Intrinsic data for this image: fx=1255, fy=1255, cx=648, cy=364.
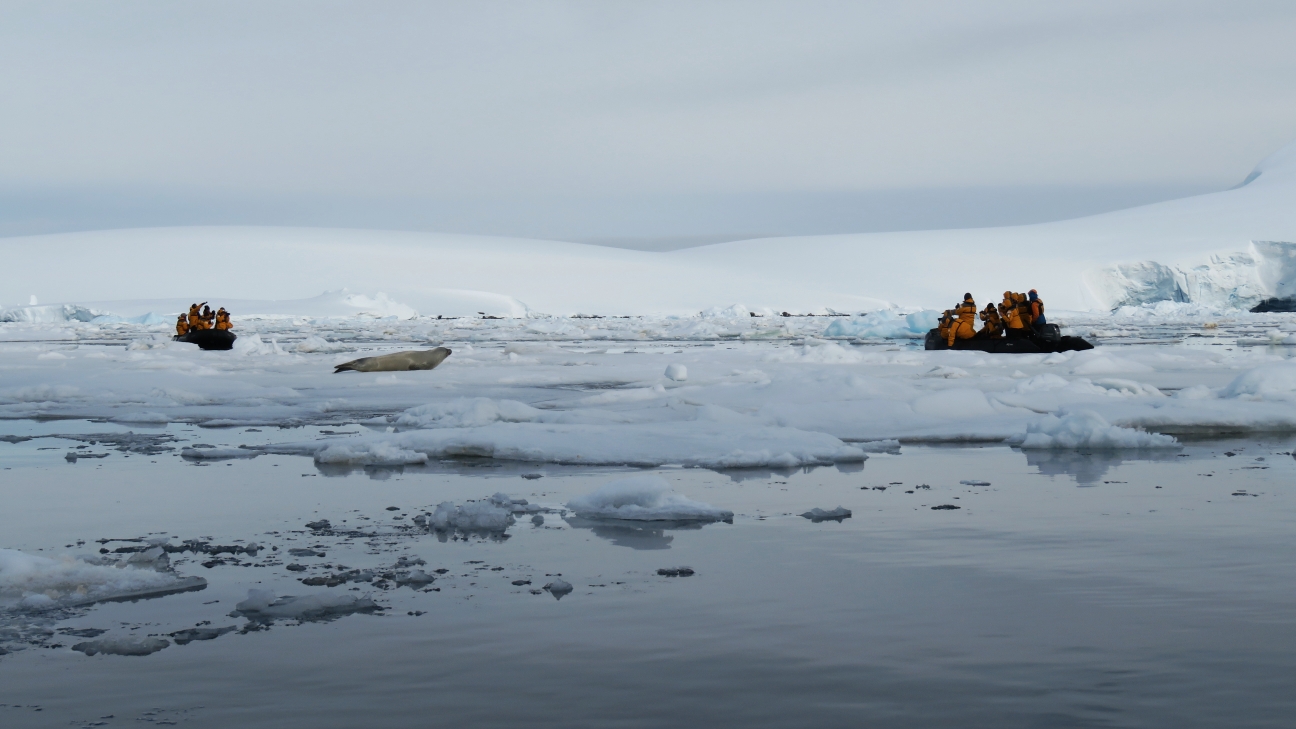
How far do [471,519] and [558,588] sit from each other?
1020 mm

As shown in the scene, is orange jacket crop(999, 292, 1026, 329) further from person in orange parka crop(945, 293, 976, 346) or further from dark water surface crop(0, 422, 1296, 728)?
dark water surface crop(0, 422, 1296, 728)

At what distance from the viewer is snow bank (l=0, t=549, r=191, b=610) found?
10.8 feet

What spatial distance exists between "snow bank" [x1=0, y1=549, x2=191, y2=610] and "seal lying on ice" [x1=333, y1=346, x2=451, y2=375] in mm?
10169

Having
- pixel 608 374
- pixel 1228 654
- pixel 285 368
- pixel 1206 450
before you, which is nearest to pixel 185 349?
pixel 285 368

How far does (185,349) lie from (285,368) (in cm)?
455

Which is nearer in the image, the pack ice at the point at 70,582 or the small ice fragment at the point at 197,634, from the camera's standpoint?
the small ice fragment at the point at 197,634

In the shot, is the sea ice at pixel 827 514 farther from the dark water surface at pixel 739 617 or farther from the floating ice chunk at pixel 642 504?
the floating ice chunk at pixel 642 504

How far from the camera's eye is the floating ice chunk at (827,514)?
4648 millimetres

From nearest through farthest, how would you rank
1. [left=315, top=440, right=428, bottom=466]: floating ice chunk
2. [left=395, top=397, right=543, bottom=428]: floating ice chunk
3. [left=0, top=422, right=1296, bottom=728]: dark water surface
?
[left=0, top=422, right=1296, bottom=728]: dark water surface, [left=315, top=440, right=428, bottom=466]: floating ice chunk, [left=395, top=397, right=543, bottom=428]: floating ice chunk

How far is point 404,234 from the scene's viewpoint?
7850 centimetres

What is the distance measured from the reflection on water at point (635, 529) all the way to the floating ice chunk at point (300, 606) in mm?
1132

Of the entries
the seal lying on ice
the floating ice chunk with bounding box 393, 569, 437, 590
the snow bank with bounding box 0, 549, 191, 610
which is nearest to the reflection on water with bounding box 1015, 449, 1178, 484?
the floating ice chunk with bounding box 393, 569, 437, 590

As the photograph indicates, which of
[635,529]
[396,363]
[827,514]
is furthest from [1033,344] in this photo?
[635,529]

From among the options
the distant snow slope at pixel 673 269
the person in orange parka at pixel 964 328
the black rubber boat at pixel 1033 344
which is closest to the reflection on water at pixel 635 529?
the black rubber boat at pixel 1033 344
